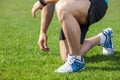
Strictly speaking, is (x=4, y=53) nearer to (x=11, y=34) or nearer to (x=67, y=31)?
(x=67, y=31)

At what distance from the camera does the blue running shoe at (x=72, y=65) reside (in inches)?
166

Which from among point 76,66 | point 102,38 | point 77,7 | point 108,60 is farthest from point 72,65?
point 102,38

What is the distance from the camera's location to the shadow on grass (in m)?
4.40

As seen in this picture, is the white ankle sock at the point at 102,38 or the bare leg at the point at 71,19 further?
the white ankle sock at the point at 102,38

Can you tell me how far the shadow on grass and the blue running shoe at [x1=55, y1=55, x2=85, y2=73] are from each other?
15 cm

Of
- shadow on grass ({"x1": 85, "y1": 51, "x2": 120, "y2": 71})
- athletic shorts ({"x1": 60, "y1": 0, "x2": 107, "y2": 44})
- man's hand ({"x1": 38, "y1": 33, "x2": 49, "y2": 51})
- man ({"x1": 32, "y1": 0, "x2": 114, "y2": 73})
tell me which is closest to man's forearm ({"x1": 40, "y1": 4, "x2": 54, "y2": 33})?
man ({"x1": 32, "y1": 0, "x2": 114, "y2": 73})

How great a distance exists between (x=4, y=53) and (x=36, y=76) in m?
1.39

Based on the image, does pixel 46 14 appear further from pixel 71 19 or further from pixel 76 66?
pixel 76 66

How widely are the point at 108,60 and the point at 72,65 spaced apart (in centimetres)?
77

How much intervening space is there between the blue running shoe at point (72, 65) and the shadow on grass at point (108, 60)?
15cm

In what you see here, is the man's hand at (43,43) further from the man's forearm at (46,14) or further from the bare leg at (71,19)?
the bare leg at (71,19)

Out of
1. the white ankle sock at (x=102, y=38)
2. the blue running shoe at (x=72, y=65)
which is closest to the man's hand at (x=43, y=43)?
the blue running shoe at (x=72, y=65)

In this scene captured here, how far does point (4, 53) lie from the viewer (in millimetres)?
5273

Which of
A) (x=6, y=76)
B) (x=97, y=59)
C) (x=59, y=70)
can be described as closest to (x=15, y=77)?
(x=6, y=76)
